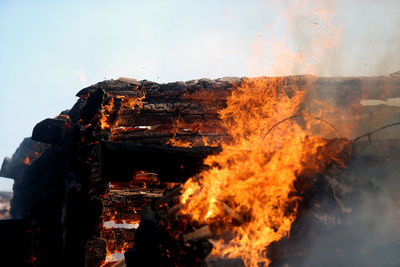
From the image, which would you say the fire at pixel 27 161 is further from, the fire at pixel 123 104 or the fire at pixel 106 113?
the fire at pixel 106 113

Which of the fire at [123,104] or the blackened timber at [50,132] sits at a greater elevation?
the fire at [123,104]

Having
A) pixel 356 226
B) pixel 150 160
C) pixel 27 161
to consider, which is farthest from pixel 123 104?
pixel 27 161

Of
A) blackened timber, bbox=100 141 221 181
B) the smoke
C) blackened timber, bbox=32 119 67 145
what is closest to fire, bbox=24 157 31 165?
blackened timber, bbox=32 119 67 145

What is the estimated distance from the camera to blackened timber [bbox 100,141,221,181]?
3.72 meters

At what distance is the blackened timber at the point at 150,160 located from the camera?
12.2 ft

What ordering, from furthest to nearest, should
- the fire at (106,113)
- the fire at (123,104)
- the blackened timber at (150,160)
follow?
the fire at (123,104), the fire at (106,113), the blackened timber at (150,160)

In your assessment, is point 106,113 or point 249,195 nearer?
point 249,195

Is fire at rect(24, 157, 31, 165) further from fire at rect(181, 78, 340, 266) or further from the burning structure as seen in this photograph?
fire at rect(181, 78, 340, 266)

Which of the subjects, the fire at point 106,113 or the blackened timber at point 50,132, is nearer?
the blackened timber at point 50,132

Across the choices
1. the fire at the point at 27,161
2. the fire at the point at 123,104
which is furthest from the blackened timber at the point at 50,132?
the fire at the point at 27,161

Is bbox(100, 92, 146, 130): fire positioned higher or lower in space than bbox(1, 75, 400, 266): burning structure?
higher

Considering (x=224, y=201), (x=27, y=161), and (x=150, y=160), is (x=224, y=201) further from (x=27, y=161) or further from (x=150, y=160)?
(x=27, y=161)

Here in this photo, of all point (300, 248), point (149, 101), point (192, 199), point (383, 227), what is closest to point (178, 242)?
point (192, 199)

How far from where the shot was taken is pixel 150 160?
150 inches
